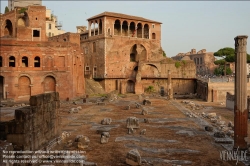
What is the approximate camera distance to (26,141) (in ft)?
34.3

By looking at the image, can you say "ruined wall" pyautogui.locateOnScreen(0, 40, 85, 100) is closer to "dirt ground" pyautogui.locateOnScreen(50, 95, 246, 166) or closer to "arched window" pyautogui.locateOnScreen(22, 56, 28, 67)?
"arched window" pyautogui.locateOnScreen(22, 56, 28, 67)

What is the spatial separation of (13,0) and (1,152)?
60.4m

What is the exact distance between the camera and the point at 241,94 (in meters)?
12.3

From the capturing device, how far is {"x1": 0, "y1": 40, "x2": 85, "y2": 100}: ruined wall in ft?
117

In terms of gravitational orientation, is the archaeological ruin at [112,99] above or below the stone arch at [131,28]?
below

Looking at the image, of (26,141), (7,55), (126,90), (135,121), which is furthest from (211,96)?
(26,141)

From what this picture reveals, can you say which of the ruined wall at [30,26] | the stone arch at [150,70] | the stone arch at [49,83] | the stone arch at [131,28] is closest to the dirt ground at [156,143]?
the stone arch at [49,83]

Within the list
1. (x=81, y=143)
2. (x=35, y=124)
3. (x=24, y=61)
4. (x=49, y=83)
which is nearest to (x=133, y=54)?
(x=49, y=83)

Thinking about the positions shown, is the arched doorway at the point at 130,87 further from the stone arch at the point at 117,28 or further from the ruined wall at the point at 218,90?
the ruined wall at the point at 218,90

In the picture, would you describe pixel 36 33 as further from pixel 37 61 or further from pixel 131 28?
pixel 131 28

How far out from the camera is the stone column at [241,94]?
12.2 meters

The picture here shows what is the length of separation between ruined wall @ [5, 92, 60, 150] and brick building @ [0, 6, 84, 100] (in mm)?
23199

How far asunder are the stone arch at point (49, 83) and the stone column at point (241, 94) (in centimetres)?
2963

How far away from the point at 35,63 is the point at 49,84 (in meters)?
3.43
